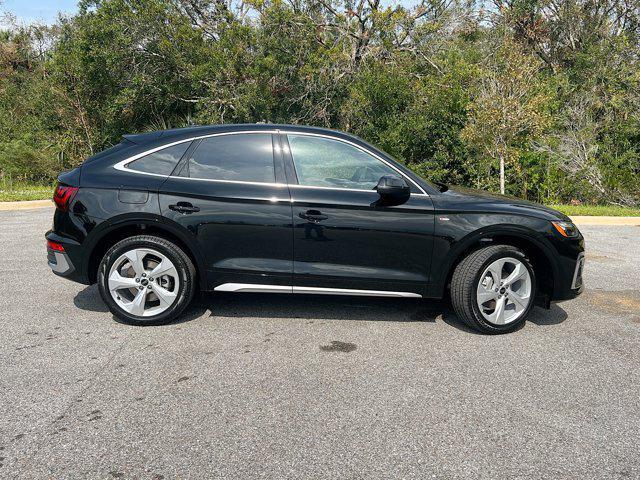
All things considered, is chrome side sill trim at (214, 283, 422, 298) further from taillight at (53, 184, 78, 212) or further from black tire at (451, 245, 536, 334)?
taillight at (53, 184, 78, 212)

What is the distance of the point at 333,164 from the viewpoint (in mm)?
4430

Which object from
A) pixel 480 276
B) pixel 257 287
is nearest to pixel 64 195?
pixel 257 287

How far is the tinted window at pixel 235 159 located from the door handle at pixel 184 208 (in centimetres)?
27

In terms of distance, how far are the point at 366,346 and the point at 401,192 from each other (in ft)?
4.20

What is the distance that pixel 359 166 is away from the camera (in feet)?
14.7

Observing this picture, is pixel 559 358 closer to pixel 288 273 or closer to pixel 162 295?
pixel 288 273

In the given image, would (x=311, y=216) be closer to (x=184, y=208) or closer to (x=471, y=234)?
(x=184, y=208)

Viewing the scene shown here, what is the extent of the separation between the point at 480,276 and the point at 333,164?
157 centimetres

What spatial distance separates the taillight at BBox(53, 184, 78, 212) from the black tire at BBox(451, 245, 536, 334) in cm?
334

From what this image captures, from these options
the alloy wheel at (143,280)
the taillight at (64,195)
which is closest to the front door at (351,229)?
the alloy wheel at (143,280)

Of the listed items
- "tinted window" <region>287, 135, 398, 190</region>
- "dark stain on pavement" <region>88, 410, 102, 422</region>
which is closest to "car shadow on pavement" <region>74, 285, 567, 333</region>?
"tinted window" <region>287, 135, 398, 190</region>

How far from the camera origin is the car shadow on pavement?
475 cm

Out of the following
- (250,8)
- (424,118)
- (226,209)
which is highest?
(250,8)

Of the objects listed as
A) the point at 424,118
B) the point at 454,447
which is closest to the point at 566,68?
the point at 424,118
